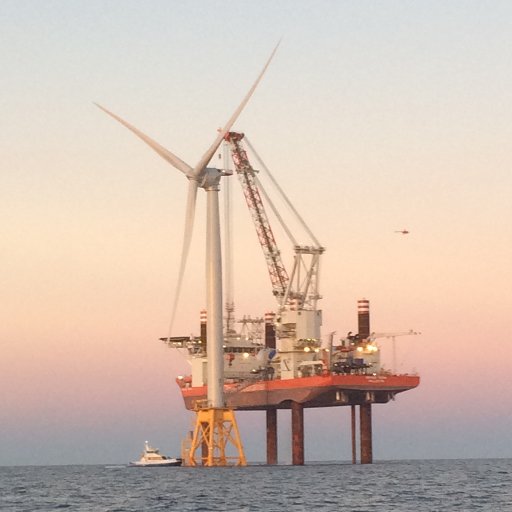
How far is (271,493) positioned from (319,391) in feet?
186

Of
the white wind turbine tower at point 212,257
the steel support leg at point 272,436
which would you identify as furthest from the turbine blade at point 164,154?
the steel support leg at point 272,436

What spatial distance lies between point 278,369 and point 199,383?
13999 millimetres

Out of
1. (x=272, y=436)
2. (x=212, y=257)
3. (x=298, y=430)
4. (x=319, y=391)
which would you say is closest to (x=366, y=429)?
(x=298, y=430)

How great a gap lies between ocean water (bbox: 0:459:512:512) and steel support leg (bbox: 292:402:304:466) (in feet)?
68.1

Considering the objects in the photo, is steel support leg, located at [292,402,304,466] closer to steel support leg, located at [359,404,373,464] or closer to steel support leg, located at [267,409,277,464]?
steel support leg, located at [359,404,373,464]

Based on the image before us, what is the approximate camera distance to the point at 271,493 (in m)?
106

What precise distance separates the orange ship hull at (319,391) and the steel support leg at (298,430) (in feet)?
3.53

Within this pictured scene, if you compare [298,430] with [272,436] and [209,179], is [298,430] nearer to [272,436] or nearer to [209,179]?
[272,436]

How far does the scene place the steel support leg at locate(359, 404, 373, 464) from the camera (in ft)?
567

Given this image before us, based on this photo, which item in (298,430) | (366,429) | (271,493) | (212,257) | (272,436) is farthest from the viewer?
(272,436)

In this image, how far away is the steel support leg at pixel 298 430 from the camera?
552 feet

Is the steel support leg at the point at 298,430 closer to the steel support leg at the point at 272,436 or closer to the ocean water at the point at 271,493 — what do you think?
the steel support leg at the point at 272,436

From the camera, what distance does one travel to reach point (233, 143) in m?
188

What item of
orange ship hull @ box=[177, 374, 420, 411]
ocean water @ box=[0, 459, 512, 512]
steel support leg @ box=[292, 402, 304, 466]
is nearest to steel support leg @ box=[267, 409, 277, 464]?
orange ship hull @ box=[177, 374, 420, 411]
